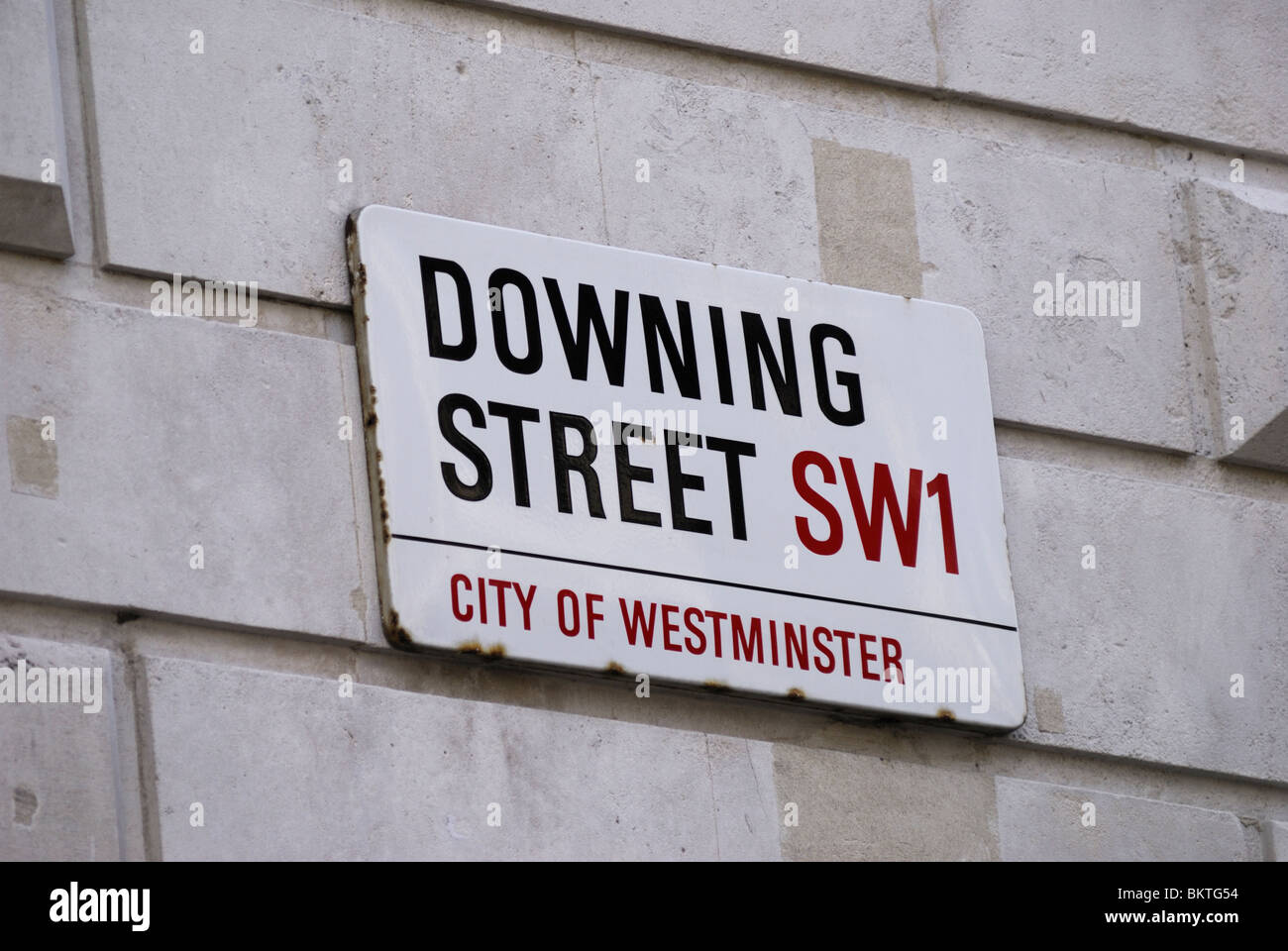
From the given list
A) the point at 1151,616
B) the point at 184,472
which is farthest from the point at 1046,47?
the point at 184,472

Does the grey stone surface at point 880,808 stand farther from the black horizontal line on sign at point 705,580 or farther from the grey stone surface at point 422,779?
the black horizontal line on sign at point 705,580

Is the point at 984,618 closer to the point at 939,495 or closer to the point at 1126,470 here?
the point at 939,495

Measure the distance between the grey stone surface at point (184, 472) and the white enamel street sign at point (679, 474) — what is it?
9 cm

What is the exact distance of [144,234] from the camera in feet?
13.6

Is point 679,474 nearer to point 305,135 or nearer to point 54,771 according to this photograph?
point 305,135

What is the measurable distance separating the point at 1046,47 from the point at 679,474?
1.46 m

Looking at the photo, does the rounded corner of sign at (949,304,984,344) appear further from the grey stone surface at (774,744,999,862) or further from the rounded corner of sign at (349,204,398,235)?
the rounded corner of sign at (349,204,398,235)

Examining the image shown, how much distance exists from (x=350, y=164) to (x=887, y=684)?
1.36m

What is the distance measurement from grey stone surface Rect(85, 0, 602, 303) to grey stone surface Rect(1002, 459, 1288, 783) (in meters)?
1.12

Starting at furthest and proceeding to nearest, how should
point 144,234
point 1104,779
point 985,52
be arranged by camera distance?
point 985,52 → point 1104,779 → point 144,234

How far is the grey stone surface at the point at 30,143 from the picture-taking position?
4039 millimetres

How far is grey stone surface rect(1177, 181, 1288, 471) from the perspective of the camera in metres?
5.14

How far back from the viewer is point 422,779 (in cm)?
408
